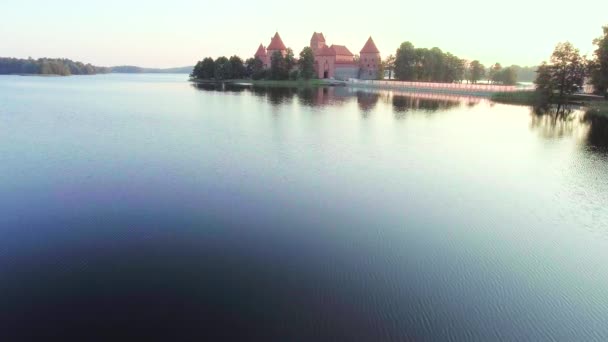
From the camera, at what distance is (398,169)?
2172 cm

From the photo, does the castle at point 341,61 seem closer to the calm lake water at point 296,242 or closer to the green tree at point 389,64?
the green tree at point 389,64

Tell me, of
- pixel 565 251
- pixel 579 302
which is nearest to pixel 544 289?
pixel 579 302

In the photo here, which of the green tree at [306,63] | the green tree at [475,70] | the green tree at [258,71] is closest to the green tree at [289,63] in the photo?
the green tree at [306,63]

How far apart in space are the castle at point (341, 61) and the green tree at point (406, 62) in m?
12.1

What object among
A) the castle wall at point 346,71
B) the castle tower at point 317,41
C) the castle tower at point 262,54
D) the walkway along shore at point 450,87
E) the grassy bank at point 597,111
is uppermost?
the castle tower at point 317,41

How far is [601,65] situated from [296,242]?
62.3 meters

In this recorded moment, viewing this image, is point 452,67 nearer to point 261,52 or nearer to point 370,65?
point 370,65

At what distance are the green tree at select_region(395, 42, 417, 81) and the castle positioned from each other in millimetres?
12059

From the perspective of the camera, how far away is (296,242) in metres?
12.2

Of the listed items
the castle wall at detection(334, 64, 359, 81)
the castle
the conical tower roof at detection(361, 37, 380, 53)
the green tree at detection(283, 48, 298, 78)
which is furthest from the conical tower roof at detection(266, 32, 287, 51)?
the conical tower roof at detection(361, 37, 380, 53)

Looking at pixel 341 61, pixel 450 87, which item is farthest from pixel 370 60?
pixel 450 87

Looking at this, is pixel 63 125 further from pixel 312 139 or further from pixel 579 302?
pixel 579 302

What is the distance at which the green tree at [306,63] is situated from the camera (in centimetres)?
11500

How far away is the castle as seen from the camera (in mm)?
129000
